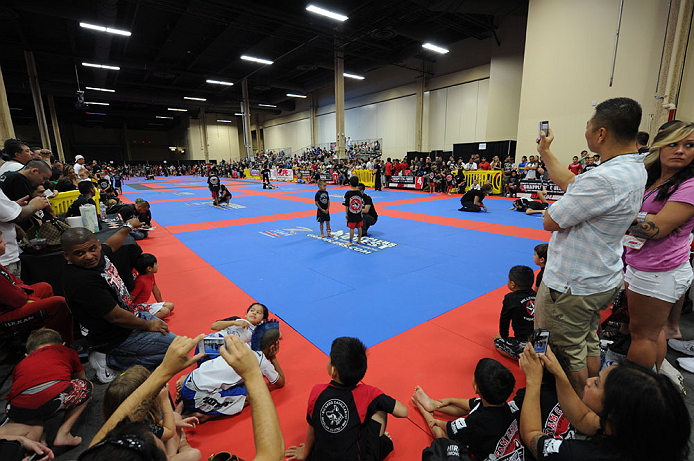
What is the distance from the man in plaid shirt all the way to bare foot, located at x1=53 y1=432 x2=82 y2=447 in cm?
318

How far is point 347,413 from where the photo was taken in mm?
1674

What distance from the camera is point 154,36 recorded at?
1903 cm

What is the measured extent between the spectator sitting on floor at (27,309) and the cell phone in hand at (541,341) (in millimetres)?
3953

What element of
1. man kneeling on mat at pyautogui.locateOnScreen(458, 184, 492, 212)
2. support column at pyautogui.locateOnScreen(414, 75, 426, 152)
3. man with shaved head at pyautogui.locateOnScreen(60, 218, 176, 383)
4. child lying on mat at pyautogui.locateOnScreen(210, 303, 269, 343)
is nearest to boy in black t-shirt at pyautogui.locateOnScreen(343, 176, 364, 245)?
child lying on mat at pyautogui.locateOnScreen(210, 303, 269, 343)

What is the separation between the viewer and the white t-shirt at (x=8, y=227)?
3.25 meters

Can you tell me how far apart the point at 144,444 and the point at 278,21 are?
19.2 meters

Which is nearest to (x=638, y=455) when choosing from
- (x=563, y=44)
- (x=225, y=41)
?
(x=563, y=44)

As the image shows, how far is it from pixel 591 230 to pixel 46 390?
355 cm

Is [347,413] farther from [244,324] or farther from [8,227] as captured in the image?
[8,227]

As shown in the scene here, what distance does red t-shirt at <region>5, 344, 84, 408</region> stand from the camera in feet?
6.57

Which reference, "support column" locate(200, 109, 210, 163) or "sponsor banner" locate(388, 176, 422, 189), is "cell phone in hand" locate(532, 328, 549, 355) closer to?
"sponsor banner" locate(388, 176, 422, 189)

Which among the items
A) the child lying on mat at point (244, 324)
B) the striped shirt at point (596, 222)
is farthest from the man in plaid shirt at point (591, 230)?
the child lying on mat at point (244, 324)

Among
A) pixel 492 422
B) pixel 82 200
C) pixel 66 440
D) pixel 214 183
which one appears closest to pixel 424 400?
pixel 492 422

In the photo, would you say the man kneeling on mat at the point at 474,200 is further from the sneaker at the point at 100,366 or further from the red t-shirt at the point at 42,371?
the red t-shirt at the point at 42,371
